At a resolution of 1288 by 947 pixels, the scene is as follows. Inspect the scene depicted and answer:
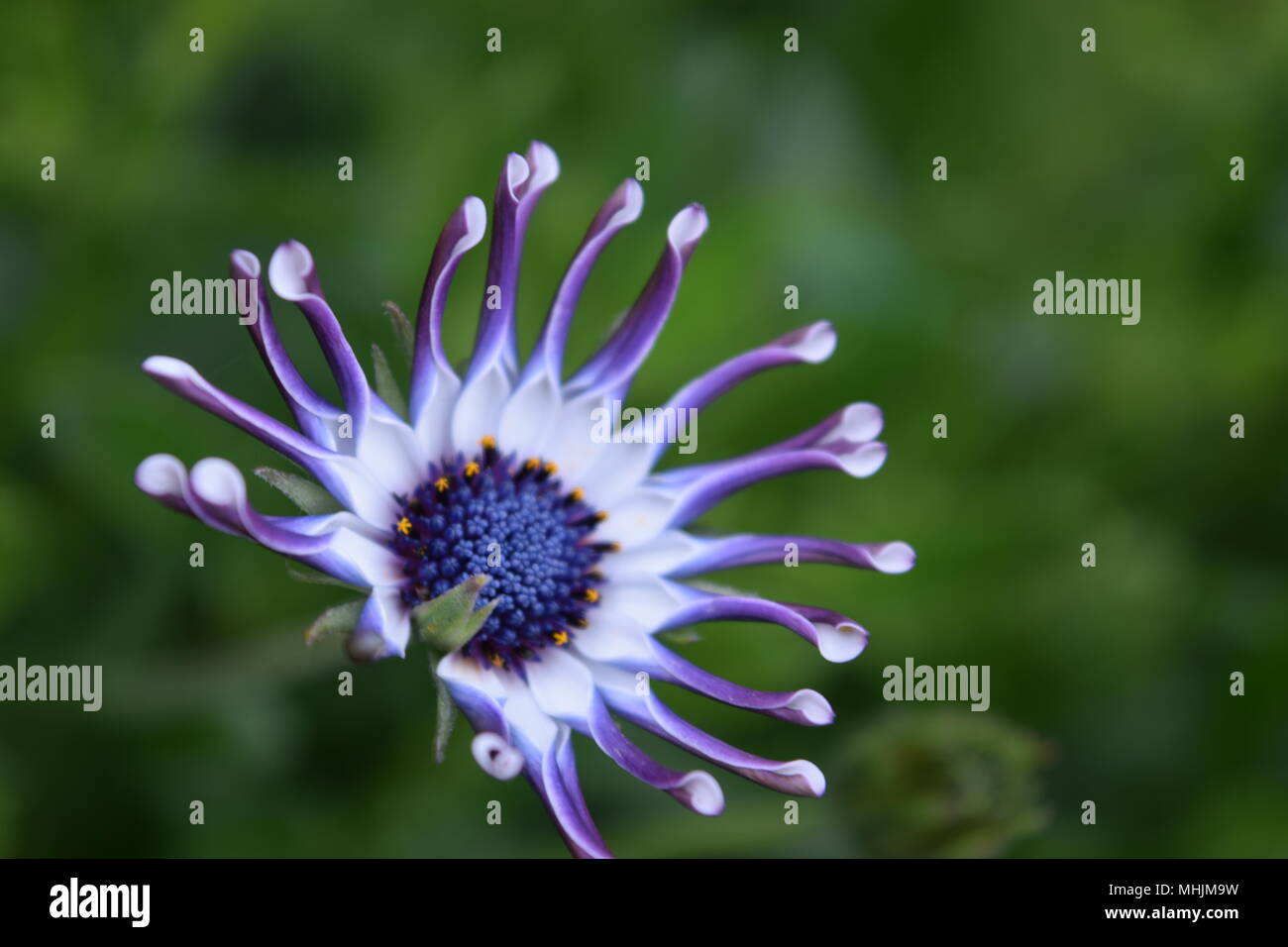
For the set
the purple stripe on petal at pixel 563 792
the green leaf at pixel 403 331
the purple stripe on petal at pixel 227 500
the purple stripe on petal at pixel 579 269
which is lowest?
the purple stripe on petal at pixel 563 792

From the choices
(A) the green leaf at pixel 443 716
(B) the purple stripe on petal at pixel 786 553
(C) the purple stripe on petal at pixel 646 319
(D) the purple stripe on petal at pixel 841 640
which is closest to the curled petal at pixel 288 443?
(A) the green leaf at pixel 443 716

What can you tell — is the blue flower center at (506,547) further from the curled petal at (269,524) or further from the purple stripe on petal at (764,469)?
the purple stripe on petal at (764,469)

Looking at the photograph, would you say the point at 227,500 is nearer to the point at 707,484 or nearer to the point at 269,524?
the point at 269,524

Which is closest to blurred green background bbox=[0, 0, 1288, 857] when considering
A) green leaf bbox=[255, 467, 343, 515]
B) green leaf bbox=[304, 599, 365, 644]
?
green leaf bbox=[255, 467, 343, 515]

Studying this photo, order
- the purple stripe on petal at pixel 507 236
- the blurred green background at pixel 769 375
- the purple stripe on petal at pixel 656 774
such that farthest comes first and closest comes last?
the blurred green background at pixel 769 375, the purple stripe on petal at pixel 507 236, the purple stripe on petal at pixel 656 774

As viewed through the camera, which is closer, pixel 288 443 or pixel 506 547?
pixel 288 443

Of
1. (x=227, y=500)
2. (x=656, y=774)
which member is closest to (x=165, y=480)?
(x=227, y=500)

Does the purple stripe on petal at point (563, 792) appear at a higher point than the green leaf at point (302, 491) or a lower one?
lower
